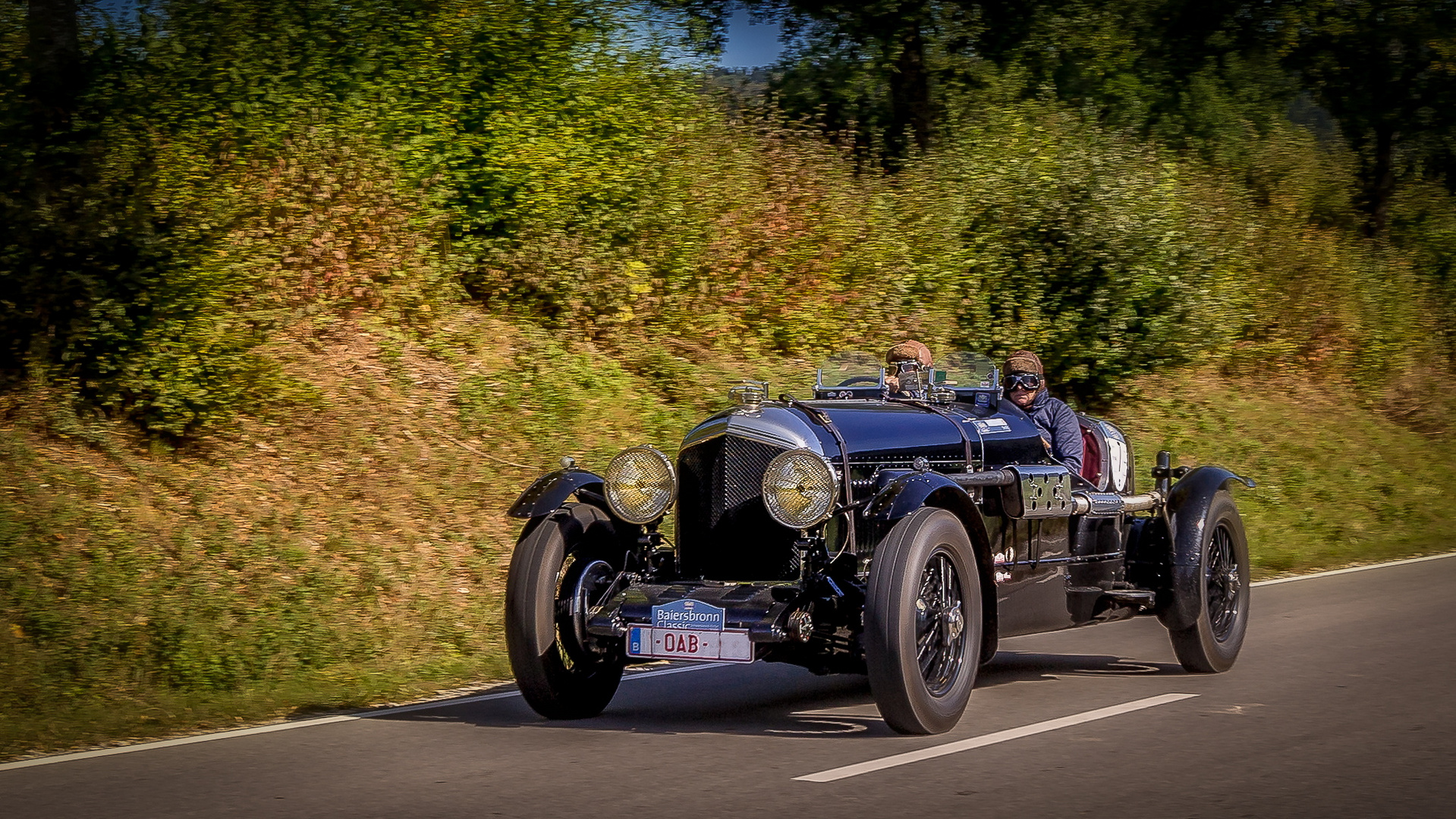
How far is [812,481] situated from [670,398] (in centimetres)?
823

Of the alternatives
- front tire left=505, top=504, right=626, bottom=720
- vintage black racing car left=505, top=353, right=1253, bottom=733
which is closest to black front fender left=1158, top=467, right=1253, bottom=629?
vintage black racing car left=505, top=353, right=1253, bottom=733

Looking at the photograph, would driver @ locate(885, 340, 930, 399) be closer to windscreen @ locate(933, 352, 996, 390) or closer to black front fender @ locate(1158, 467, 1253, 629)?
windscreen @ locate(933, 352, 996, 390)

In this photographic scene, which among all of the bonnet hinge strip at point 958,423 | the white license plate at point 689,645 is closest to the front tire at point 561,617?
the white license plate at point 689,645

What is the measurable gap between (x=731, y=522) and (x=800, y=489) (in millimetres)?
484

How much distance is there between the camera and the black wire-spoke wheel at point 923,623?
6375mm

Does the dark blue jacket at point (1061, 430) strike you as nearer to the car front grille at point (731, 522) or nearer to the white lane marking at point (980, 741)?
the white lane marking at point (980, 741)

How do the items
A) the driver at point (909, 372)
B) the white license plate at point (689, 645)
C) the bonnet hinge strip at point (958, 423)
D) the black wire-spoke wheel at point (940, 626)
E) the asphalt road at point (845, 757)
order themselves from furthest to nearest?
1. the driver at point (909, 372)
2. the bonnet hinge strip at point (958, 423)
3. the black wire-spoke wheel at point (940, 626)
4. the white license plate at point (689, 645)
5. the asphalt road at point (845, 757)

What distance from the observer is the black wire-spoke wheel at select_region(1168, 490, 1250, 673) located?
8.43 metres

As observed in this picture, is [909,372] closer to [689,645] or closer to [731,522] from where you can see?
[731,522]

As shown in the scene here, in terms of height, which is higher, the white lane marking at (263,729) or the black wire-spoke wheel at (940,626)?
the black wire-spoke wheel at (940,626)

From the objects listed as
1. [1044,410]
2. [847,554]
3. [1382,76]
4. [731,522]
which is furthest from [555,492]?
[1382,76]

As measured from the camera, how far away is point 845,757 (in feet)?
20.4

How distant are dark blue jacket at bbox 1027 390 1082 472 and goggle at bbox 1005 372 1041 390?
0.41 ft

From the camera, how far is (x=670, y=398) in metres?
15.0
